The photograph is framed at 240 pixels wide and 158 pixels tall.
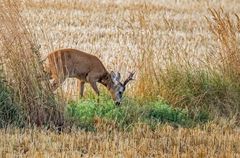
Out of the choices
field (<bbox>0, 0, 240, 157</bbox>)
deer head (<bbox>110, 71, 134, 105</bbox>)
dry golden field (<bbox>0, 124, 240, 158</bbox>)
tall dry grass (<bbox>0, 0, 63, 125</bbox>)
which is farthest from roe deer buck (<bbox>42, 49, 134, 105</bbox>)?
dry golden field (<bbox>0, 124, 240, 158</bbox>)

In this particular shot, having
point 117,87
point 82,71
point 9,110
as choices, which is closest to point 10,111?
point 9,110

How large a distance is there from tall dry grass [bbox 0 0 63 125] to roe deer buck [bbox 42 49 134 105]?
1089 millimetres

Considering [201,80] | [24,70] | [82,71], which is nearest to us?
[24,70]

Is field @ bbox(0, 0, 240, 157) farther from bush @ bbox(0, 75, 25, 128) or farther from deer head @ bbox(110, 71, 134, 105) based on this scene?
deer head @ bbox(110, 71, 134, 105)

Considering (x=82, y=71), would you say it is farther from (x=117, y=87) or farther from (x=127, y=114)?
(x=127, y=114)

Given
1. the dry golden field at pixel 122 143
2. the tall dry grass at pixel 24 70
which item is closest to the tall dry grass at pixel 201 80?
the dry golden field at pixel 122 143

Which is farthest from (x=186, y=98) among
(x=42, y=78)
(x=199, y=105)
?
(x=42, y=78)

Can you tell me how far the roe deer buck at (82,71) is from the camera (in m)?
10.4

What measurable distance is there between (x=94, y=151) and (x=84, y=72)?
4085mm

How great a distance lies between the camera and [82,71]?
11727 millimetres

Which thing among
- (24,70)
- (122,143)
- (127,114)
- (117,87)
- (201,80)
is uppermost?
(24,70)

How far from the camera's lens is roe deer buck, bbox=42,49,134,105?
10385mm

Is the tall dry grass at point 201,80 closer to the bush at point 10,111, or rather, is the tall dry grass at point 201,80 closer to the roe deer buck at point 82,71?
the roe deer buck at point 82,71

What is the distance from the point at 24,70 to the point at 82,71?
116 inches
